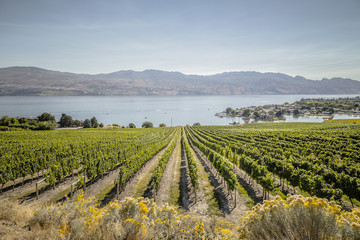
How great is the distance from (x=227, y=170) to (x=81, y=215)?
12627 mm

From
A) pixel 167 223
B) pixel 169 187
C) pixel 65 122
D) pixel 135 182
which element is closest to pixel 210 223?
pixel 167 223

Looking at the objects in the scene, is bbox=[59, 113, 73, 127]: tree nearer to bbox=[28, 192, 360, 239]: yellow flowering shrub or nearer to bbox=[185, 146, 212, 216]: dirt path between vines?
bbox=[185, 146, 212, 216]: dirt path between vines

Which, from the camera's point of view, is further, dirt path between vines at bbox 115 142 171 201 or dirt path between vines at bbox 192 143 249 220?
dirt path between vines at bbox 115 142 171 201

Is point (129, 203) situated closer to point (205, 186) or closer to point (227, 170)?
point (227, 170)

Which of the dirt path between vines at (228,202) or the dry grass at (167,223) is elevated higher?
the dry grass at (167,223)

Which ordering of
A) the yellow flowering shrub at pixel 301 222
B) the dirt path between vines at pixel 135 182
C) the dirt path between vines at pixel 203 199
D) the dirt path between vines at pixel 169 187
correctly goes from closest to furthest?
the yellow flowering shrub at pixel 301 222 → the dirt path between vines at pixel 203 199 → the dirt path between vines at pixel 169 187 → the dirt path between vines at pixel 135 182

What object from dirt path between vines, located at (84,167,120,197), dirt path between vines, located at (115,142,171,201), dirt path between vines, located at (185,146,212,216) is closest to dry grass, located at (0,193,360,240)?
dirt path between vines, located at (185,146,212,216)

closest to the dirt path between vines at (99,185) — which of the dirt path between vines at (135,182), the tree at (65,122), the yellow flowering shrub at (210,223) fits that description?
the dirt path between vines at (135,182)

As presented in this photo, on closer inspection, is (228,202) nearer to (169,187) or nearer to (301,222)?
(169,187)

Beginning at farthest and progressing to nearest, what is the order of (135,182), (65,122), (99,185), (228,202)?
(65,122), (135,182), (99,185), (228,202)

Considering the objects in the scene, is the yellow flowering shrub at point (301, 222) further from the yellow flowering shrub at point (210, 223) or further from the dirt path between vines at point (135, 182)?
the dirt path between vines at point (135, 182)

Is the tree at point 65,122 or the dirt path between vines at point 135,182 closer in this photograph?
the dirt path between vines at point 135,182

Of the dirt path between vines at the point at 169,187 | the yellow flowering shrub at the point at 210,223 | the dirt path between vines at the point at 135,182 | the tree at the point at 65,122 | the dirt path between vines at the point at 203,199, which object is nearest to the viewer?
the yellow flowering shrub at the point at 210,223

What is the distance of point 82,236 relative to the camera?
5152 mm
